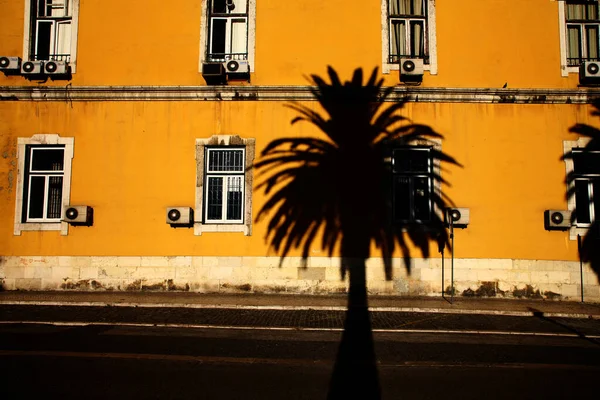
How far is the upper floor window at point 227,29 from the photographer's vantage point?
1189cm

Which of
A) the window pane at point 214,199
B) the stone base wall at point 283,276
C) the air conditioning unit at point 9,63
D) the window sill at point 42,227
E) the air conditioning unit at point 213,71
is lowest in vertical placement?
the stone base wall at point 283,276

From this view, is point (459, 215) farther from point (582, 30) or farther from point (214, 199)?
point (582, 30)

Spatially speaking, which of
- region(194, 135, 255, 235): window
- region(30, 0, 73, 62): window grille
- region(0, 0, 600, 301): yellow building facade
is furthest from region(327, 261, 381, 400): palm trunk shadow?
region(30, 0, 73, 62): window grille

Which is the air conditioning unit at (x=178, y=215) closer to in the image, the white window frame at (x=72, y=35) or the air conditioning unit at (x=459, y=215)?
the white window frame at (x=72, y=35)

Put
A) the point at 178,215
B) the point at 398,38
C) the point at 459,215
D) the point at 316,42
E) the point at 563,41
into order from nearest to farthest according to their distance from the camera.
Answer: the point at 459,215
the point at 178,215
the point at 563,41
the point at 316,42
the point at 398,38

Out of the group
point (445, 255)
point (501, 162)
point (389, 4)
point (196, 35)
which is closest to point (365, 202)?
point (445, 255)

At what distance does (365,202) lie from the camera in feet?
36.1

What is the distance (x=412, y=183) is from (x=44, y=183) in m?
11.0

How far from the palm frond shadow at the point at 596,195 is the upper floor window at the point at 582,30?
158 cm

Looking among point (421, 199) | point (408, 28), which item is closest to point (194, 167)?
point (421, 199)

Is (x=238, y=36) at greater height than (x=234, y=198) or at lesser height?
greater

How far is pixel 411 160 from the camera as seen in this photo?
1138 cm

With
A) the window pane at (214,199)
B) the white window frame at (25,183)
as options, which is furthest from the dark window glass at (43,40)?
the window pane at (214,199)

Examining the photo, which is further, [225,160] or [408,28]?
[408,28]
